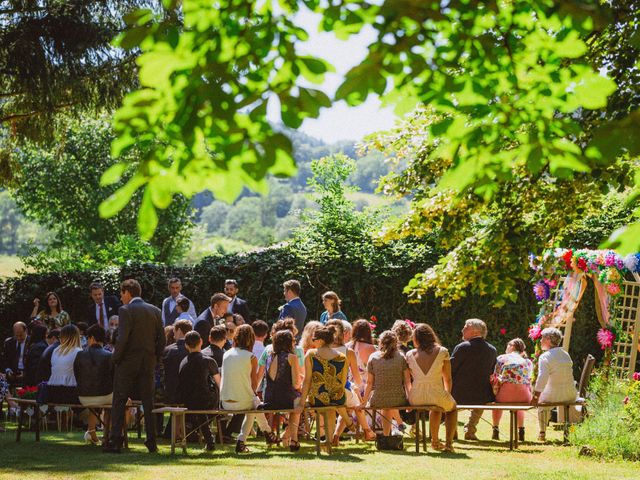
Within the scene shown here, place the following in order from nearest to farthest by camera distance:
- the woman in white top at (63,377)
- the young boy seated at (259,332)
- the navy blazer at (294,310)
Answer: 1. the woman in white top at (63,377)
2. the young boy seated at (259,332)
3. the navy blazer at (294,310)

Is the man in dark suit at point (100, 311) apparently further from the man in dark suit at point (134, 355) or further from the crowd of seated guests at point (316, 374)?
the man in dark suit at point (134, 355)

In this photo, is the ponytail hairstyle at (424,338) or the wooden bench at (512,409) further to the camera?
the wooden bench at (512,409)

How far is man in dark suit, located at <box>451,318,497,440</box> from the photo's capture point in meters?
10.7

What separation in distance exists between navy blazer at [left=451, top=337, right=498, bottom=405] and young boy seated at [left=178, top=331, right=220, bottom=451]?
3027mm

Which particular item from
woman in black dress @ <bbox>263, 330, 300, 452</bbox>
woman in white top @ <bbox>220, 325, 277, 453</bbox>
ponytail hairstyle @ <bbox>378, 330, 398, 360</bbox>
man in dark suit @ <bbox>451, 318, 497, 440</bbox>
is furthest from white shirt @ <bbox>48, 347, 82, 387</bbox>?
man in dark suit @ <bbox>451, 318, 497, 440</bbox>

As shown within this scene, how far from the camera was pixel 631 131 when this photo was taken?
3504 millimetres

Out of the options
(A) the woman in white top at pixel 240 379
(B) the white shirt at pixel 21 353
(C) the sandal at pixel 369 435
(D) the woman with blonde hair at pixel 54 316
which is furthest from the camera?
(B) the white shirt at pixel 21 353

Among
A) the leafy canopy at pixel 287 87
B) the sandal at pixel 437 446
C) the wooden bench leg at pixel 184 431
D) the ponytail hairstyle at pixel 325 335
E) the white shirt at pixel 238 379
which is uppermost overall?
the leafy canopy at pixel 287 87

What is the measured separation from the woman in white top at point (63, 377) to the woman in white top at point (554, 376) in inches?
225

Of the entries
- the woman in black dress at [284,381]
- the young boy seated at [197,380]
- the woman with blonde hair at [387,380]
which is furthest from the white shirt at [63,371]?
the woman with blonde hair at [387,380]

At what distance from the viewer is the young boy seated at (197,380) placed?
31.9ft

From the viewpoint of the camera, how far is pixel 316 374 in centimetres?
947

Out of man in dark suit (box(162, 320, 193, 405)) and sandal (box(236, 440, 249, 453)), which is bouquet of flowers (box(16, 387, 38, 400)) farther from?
sandal (box(236, 440, 249, 453))

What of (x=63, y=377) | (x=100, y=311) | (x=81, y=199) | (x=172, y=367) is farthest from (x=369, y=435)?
(x=81, y=199)
